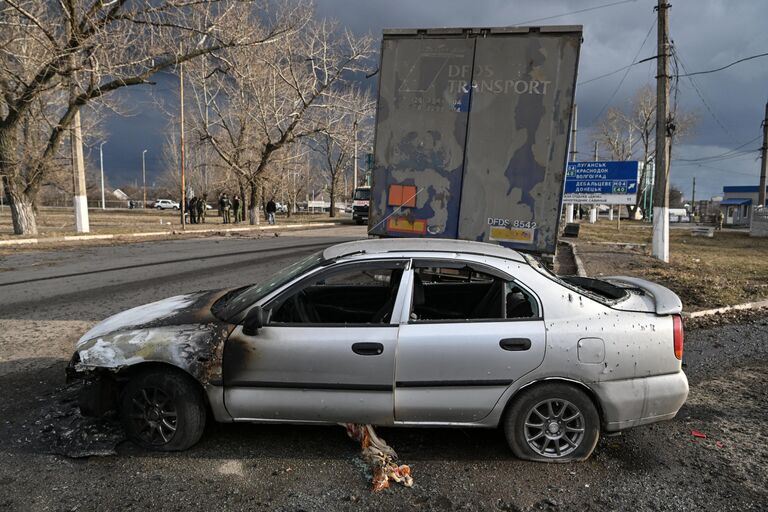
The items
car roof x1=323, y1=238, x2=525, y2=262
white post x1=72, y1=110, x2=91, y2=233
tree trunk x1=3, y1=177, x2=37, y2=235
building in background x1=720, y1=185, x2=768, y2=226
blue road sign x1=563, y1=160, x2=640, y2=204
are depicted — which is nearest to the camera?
car roof x1=323, y1=238, x2=525, y2=262

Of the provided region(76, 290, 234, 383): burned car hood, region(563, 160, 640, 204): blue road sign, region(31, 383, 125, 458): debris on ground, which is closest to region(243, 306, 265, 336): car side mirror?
region(76, 290, 234, 383): burned car hood

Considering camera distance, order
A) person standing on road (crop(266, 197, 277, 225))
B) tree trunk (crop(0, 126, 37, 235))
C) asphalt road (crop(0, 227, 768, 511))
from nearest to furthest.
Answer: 1. asphalt road (crop(0, 227, 768, 511))
2. tree trunk (crop(0, 126, 37, 235))
3. person standing on road (crop(266, 197, 277, 225))

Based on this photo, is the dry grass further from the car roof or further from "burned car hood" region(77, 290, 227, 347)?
"burned car hood" region(77, 290, 227, 347)

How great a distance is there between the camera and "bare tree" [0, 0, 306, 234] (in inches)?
572

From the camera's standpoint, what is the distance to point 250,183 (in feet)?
105

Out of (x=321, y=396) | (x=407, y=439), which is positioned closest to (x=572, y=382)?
(x=407, y=439)

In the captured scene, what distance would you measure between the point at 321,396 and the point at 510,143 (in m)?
4.32

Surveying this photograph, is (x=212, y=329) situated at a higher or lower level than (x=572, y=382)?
higher

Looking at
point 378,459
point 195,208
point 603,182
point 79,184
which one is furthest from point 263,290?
point 195,208

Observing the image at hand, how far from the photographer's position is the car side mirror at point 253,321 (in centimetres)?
336

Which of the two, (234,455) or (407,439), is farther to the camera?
(407,439)

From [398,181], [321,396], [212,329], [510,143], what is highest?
[510,143]

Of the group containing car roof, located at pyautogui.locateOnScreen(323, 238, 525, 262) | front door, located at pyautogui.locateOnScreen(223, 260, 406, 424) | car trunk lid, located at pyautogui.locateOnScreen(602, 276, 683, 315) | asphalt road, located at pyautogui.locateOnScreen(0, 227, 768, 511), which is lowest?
asphalt road, located at pyautogui.locateOnScreen(0, 227, 768, 511)

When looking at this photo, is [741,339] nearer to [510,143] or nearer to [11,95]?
[510,143]
